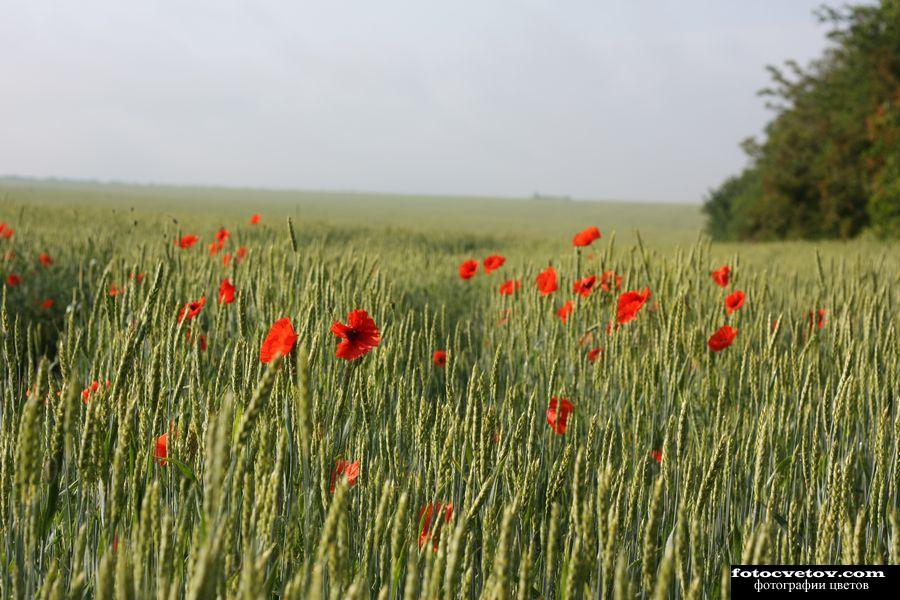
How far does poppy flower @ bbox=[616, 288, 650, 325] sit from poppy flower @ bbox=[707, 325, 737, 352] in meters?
0.20

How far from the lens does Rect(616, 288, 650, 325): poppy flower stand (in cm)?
192

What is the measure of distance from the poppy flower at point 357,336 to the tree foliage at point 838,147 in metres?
13.2

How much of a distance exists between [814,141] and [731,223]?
3316 mm

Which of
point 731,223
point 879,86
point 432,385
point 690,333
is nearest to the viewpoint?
point 690,333

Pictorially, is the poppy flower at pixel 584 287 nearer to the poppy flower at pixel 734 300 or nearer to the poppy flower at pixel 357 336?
the poppy flower at pixel 734 300

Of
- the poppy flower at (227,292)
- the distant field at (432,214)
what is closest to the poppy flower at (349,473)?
the poppy flower at (227,292)

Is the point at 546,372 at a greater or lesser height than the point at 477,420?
lesser

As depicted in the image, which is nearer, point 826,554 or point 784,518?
point 826,554

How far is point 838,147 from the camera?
15586mm

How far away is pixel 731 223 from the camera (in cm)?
1980

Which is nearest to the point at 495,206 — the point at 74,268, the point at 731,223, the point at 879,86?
the point at 731,223

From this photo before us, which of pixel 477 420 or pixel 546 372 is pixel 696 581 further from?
pixel 546 372

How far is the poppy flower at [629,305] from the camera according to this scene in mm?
1924

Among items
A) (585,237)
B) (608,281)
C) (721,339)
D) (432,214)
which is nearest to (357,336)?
(721,339)
